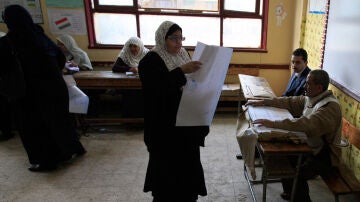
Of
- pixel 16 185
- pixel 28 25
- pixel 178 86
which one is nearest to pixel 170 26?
pixel 178 86

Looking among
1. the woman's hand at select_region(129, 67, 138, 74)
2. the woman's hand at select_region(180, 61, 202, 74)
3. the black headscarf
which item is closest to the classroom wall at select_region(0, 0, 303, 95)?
the woman's hand at select_region(129, 67, 138, 74)

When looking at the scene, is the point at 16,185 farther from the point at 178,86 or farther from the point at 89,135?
the point at 178,86

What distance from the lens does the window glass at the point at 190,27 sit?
157 inches

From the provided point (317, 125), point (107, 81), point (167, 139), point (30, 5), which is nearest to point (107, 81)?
A: point (107, 81)

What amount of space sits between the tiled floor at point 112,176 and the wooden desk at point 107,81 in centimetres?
63

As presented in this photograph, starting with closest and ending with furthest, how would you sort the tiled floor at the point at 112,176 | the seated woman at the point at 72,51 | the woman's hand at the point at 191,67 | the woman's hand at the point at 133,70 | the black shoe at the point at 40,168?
the woman's hand at the point at 191,67, the tiled floor at the point at 112,176, the black shoe at the point at 40,168, the woman's hand at the point at 133,70, the seated woman at the point at 72,51

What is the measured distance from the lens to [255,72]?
402 centimetres

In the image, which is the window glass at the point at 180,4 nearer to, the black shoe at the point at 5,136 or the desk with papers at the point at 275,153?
the black shoe at the point at 5,136

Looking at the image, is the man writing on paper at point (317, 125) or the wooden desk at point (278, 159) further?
the man writing on paper at point (317, 125)

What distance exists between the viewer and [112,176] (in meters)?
2.41

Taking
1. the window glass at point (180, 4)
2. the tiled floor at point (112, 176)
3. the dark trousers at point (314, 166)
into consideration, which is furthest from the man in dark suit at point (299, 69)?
the window glass at point (180, 4)

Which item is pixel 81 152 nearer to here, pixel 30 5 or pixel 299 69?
pixel 299 69

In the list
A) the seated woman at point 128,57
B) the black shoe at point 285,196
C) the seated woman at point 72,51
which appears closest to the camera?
the black shoe at point 285,196

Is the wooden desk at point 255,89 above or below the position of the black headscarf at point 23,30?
below
